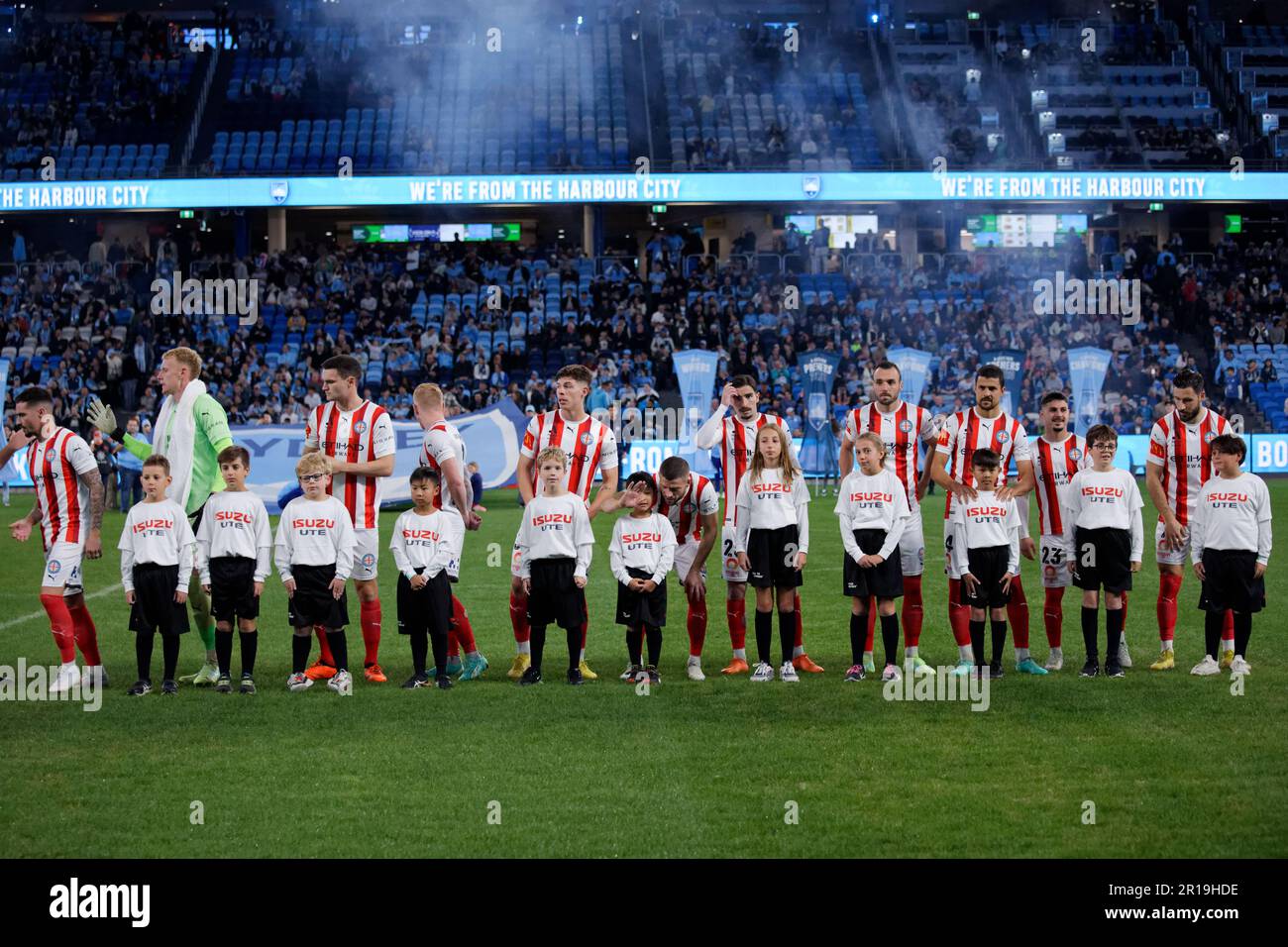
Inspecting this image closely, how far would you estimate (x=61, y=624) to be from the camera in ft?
27.9

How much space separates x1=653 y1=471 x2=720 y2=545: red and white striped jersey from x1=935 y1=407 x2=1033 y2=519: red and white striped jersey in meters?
1.48

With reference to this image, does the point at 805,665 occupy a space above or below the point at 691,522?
below

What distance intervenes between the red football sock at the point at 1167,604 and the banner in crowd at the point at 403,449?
1209 cm

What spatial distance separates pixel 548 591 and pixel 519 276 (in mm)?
26709

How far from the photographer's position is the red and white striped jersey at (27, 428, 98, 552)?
8.54 metres

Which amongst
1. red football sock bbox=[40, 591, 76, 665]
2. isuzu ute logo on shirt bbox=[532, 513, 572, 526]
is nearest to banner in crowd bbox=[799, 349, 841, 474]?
isuzu ute logo on shirt bbox=[532, 513, 572, 526]

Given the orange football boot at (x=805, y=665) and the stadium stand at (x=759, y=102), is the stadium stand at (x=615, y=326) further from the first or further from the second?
the orange football boot at (x=805, y=665)

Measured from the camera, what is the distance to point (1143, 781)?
6.25 metres

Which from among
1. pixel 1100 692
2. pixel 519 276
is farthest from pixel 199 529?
pixel 519 276

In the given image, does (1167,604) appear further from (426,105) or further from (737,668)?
(426,105)
